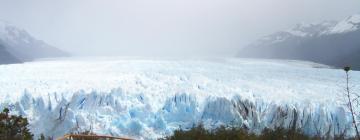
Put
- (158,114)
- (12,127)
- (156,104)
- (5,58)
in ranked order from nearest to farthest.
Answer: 1. (12,127)
2. (158,114)
3. (156,104)
4. (5,58)

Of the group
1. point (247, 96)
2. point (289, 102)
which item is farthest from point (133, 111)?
point (289, 102)

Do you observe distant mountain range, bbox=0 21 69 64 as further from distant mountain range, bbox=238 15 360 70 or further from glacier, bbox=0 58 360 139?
glacier, bbox=0 58 360 139

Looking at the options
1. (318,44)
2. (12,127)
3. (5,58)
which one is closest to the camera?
(12,127)

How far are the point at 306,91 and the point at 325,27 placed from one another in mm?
137784

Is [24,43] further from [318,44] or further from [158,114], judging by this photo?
[158,114]

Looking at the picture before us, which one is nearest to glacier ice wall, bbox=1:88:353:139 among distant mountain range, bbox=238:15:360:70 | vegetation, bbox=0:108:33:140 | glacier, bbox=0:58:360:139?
glacier, bbox=0:58:360:139

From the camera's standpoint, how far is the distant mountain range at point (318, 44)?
111m

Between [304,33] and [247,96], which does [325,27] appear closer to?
[304,33]

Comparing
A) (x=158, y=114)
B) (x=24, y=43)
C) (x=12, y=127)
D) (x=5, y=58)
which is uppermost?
(x=24, y=43)

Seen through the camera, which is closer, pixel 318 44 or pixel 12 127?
pixel 12 127

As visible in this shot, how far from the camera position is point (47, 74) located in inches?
935

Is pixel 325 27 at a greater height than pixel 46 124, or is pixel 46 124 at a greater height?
pixel 325 27

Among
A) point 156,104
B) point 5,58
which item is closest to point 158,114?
point 156,104

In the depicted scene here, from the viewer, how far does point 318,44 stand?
12950 cm
